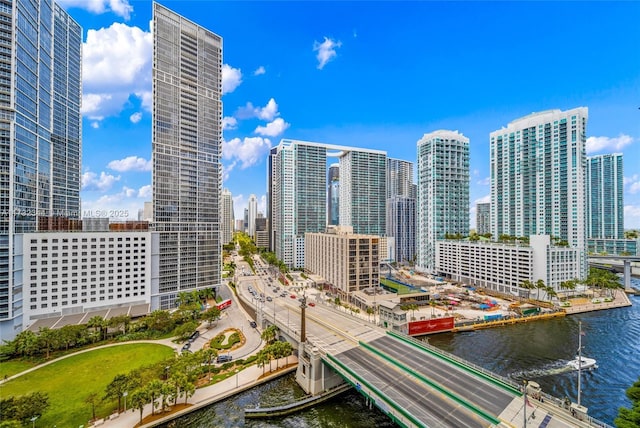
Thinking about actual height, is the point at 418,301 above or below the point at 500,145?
below

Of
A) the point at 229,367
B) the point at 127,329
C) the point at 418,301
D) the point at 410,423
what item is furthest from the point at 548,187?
the point at 127,329

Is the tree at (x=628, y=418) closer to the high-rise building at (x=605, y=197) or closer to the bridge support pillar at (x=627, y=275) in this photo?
the bridge support pillar at (x=627, y=275)

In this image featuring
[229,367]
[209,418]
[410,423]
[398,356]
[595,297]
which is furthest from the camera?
[595,297]

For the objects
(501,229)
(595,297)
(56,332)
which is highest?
(501,229)

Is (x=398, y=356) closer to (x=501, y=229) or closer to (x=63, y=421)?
(x=63, y=421)

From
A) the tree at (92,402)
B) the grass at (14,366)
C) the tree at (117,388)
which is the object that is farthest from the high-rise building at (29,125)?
the tree at (117,388)

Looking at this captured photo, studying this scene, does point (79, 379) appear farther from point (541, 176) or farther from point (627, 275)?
point (627, 275)

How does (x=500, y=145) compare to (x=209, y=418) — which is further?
(x=500, y=145)
